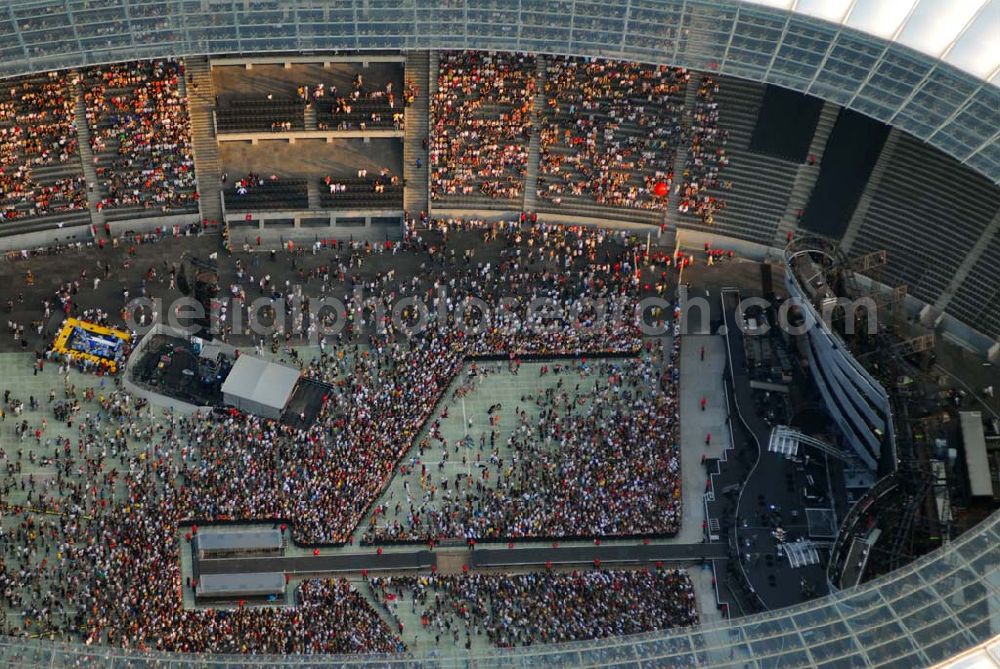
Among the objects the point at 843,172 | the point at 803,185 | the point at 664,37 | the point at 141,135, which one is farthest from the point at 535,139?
the point at 141,135

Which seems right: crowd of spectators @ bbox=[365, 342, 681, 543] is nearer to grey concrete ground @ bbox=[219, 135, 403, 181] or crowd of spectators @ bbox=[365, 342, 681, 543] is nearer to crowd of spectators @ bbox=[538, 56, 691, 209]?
crowd of spectators @ bbox=[538, 56, 691, 209]

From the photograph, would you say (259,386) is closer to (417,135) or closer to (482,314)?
(482,314)

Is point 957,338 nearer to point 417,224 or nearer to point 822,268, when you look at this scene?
point 822,268

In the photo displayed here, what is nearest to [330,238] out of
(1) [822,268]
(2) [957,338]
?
(1) [822,268]

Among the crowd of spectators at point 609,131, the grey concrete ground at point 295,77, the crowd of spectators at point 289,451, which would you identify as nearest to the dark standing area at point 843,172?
the crowd of spectators at point 609,131

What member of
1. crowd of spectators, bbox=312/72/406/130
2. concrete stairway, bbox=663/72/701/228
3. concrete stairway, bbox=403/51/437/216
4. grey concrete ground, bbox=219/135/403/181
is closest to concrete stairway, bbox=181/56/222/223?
grey concrete ground, bbox=219/135/403/181

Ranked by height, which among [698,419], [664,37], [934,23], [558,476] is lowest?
[558,476]
